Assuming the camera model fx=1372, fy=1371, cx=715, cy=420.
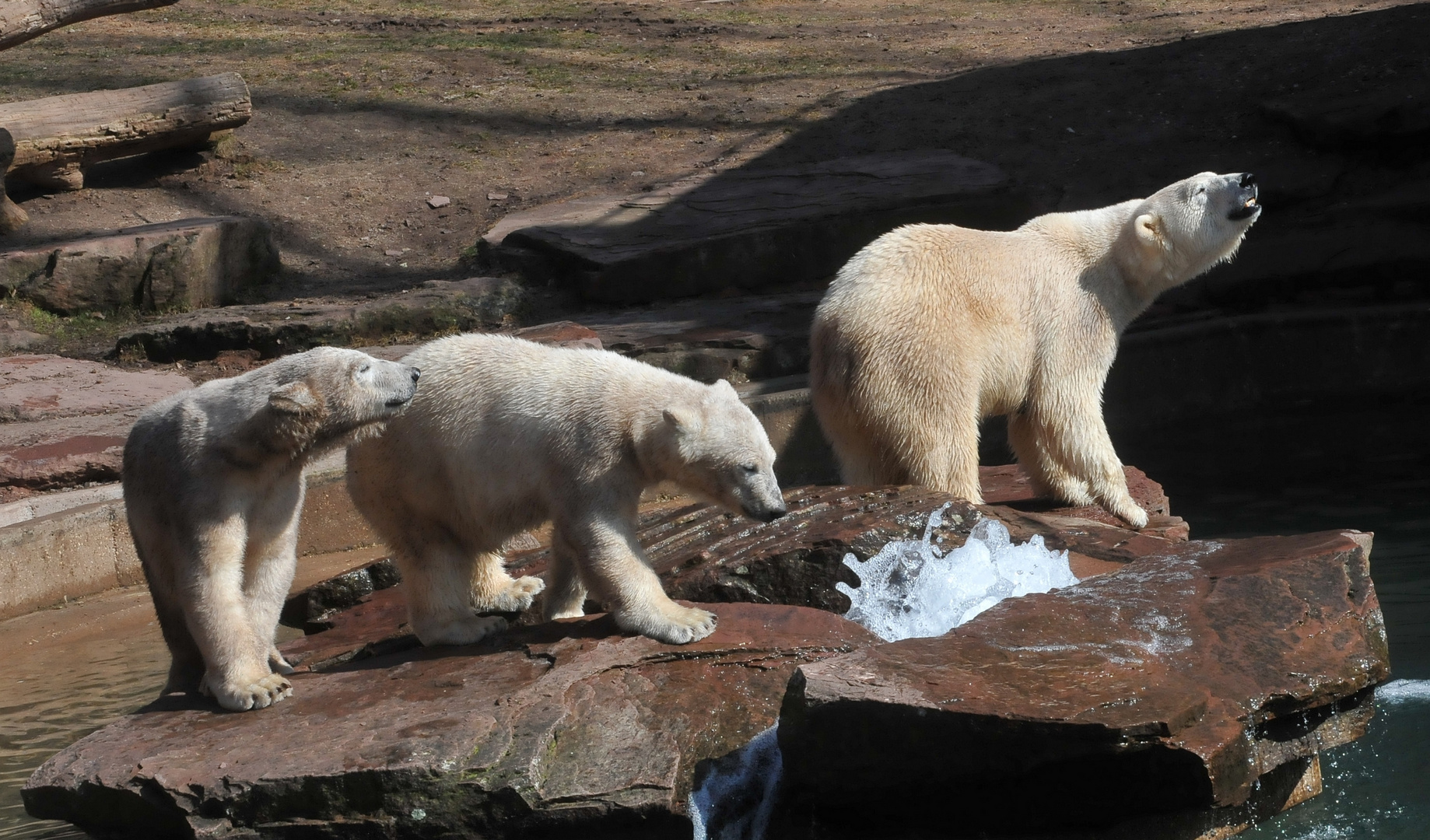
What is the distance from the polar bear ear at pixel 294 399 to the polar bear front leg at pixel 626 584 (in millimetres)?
815

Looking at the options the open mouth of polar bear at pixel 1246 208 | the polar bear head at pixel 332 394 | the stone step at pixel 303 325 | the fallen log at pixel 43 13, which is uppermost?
the fallen log at pixel 43 13

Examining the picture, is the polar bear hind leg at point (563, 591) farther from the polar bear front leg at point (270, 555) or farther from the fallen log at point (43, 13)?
the fallen log at point (43, 13)

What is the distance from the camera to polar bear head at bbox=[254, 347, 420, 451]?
13.0 ft

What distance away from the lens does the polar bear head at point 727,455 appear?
13.5 feet

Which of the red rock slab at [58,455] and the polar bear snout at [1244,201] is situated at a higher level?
the polar bear snout at [1244,201]

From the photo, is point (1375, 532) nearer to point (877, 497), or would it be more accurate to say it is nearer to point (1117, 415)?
point (1117, 415)

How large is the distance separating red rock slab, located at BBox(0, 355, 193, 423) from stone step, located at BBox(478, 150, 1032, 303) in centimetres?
304

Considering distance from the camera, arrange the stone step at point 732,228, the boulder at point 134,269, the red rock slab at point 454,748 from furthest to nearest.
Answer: the stone step at point 732,228 < the boulder at point 134,269 < the red rock slab at point 454,748

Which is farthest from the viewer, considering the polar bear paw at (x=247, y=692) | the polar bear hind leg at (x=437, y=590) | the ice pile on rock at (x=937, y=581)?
the ice pile on rock at (x=937, y=581)

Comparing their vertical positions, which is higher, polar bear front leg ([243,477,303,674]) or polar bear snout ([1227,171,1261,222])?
polar bear snout ([1227,171,1261,222])

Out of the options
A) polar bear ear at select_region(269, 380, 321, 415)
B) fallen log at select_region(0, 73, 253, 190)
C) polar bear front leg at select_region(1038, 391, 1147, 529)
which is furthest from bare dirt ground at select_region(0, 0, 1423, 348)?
polar bear ear at select_region(269, 380, 321, 415)

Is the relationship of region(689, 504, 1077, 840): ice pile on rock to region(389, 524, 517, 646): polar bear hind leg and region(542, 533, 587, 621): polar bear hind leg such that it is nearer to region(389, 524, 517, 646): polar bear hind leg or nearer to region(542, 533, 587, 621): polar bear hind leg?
region(542, 533, 587, 621): polar bear hind leg

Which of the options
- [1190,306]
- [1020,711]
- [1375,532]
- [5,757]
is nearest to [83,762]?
[5,757]

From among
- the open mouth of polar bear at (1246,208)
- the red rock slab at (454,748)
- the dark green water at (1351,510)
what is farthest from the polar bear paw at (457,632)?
the open mouth of polar bear at (1246,208)
